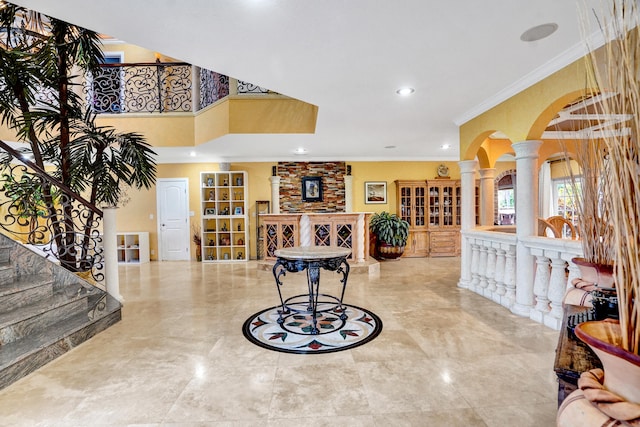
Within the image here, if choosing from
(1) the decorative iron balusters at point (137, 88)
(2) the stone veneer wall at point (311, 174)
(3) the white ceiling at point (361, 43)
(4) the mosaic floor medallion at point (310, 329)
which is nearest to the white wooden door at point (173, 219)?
(1) the decorative iron balusters at point (137, 88)

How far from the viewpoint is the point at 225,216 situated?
23.6 feet

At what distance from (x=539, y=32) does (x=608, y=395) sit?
8.48 ft

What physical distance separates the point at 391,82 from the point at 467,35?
92 centimetres

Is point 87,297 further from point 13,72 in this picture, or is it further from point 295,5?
point 295,5

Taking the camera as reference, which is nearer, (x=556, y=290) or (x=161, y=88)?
(x=556, y=290)

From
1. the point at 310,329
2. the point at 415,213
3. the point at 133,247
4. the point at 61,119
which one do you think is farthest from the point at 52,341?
the point at 415,213

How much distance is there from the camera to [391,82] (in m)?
3.14

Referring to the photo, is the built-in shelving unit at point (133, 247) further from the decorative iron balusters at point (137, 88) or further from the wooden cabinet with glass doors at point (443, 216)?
the wooden cabinet with glass doors at point (443, 216)

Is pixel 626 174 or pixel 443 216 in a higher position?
pixel 626 174

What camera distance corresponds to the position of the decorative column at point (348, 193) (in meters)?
7.47

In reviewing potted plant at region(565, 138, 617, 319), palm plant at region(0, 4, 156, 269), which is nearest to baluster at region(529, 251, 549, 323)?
potted plant at region(565, 138, 617, 319)

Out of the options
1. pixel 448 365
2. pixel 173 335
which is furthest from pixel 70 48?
pixel 448 365

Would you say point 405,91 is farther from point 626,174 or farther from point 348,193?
point 348,193

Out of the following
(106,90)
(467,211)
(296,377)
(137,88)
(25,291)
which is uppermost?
(137,88)
